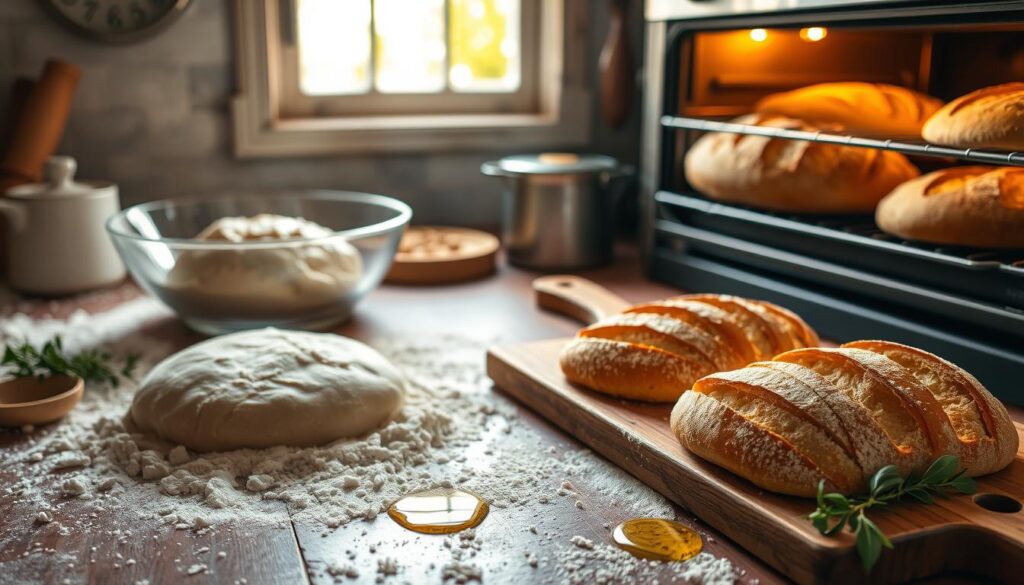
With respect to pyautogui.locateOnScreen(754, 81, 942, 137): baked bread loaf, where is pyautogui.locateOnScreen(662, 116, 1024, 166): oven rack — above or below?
below

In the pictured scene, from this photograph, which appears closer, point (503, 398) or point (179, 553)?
point (179, 553)

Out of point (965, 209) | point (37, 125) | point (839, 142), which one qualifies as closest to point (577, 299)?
point (839, 142)

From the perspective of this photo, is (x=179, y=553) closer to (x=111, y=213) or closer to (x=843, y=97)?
(x=111, y=213)

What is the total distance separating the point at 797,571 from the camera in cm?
78

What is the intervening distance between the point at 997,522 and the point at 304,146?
1556mm

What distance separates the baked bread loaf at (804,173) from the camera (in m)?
1.42

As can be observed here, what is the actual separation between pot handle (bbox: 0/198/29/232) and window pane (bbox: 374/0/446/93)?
2.69 ft

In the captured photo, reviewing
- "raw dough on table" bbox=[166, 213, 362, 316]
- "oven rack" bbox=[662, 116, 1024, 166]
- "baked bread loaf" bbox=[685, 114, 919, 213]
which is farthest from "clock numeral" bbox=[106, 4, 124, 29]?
"baked bread loaf" bbox=[685, 114, 919, 213]

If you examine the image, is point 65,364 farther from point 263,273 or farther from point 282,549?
point 282,549

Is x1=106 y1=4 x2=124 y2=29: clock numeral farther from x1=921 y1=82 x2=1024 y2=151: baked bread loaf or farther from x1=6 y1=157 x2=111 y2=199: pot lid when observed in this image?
x1=921 y1=82 x2=1024 y2=151: baked bread loaf

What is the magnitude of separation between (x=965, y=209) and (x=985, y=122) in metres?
0.11

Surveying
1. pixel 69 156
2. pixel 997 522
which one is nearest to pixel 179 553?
pixel 997 522

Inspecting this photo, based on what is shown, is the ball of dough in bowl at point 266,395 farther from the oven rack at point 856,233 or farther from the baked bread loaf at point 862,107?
the baked bread loaf at point 862,107

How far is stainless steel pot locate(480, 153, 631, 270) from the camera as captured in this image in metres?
1.80
